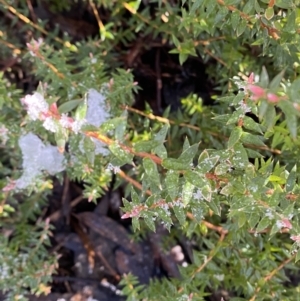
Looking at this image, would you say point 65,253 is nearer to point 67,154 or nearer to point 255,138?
point 67,154

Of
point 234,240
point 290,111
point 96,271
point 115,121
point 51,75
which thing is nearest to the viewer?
point 290,111

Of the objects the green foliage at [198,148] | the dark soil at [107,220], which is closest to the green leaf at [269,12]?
the green foliage at [198,148]

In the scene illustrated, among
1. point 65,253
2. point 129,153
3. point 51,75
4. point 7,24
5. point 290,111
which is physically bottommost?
point 65,253

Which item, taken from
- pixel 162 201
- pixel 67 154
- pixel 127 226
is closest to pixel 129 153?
pixel 162 201

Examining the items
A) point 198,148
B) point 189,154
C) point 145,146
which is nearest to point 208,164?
point 189,154

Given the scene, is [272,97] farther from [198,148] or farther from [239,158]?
[198,148]

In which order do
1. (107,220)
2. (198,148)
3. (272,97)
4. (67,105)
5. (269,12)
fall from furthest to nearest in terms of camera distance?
1. (107,220)
2. (198,148)
3. (269,12)
4. (67,105)
5. (272,97)

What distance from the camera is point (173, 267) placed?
2686mm

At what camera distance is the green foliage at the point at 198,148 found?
133 centimetres

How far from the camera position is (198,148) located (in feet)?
7.22

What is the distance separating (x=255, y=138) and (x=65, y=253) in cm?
182

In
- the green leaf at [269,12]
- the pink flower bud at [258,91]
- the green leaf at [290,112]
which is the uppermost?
the pink flower bud at [258,91]

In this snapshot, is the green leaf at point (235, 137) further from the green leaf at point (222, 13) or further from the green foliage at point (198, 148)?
the green leaf at point (222, 13)

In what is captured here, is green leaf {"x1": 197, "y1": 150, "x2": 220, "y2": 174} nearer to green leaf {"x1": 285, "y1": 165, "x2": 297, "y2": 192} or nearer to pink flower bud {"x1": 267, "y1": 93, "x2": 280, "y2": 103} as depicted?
green leaf {"x1": 285, "y1": 165, "x2": 297, "y2": 192}
